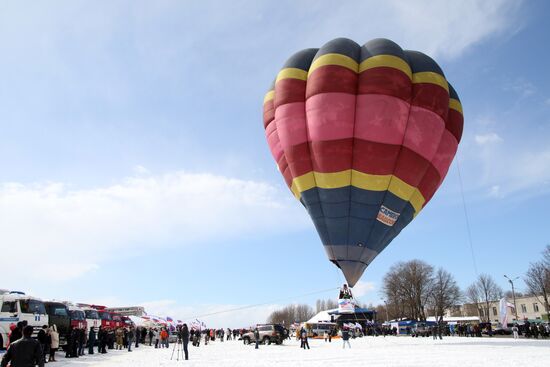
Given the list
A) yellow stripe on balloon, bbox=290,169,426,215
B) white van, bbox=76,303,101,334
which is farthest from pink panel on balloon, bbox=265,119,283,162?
white van, bbox=76,303,101,334

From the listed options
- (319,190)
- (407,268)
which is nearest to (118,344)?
(319,190)

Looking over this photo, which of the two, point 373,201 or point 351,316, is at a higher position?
point 373,201

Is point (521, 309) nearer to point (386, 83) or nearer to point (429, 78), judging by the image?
point (429, 78)

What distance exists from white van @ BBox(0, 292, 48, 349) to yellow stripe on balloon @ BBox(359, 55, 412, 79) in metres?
17.5

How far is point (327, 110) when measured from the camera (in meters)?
18.9

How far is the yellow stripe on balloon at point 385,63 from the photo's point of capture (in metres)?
19.0

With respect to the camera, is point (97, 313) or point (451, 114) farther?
point (97, 313)

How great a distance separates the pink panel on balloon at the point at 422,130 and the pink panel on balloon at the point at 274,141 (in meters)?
5.80

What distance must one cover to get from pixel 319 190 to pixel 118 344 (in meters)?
16.4

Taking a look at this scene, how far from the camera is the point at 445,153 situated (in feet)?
67.3

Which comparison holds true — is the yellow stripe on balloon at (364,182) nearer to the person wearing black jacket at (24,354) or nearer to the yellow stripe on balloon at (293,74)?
the yellow stripe on balloon at (293,74)

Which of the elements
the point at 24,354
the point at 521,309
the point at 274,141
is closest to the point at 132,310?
the point at 274,141

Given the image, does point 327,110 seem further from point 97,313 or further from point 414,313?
point 414,313

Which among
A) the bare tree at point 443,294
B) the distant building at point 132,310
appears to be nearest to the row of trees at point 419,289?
the bare tree at point 443,294
